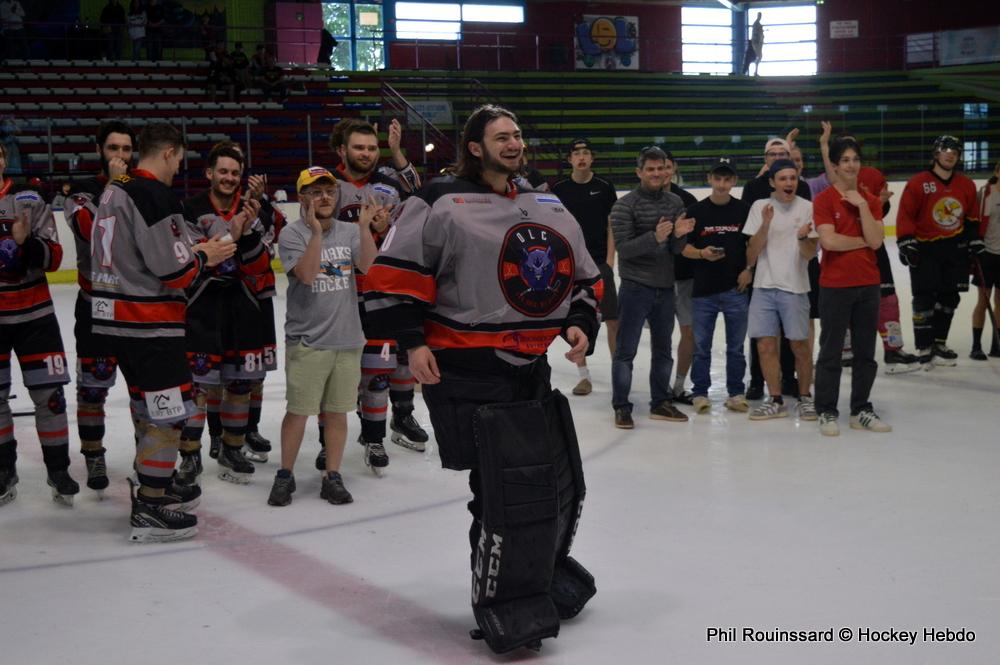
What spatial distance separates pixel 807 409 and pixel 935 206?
223 cm

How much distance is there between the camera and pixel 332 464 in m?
4.73

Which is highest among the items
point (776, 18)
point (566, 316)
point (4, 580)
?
point (776, 18)

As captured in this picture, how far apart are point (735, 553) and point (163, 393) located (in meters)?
2.14

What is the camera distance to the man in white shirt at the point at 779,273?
605cm

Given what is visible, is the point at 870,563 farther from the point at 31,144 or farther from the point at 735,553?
the point at 31,144

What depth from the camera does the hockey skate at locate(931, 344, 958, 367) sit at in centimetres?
768

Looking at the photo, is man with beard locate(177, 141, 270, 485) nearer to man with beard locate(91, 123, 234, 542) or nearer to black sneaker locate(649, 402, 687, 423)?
man with beard locate(91, 123, 234, 542)

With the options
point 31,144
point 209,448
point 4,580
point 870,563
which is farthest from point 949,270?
point 31,144

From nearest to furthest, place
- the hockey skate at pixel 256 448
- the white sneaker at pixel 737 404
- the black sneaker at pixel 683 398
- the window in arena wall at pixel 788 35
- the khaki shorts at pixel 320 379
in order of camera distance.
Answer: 1. the khaki shorts at pixel 320 379
2. the hockey skate at pixel 256 448
3. the white sneaker at pixel 737 404
4. the black sneaker at pixel 683 398
5. the window in arena wall at pixel 788 35

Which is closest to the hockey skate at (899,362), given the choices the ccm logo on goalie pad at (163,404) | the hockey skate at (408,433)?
the hockey skate at (408,433)

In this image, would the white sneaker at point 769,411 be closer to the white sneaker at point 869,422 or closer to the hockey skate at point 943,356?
the white sneaker at point 869,422

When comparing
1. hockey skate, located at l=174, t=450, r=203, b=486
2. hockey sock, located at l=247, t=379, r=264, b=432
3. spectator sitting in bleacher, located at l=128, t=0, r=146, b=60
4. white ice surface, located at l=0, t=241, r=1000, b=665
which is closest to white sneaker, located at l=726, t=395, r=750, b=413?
white ice surface, located at l=0, t=241, r=1000, b=665

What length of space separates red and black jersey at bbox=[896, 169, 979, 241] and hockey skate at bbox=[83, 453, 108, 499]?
532 centimetres

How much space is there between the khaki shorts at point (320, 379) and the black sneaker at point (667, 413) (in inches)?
85.0
